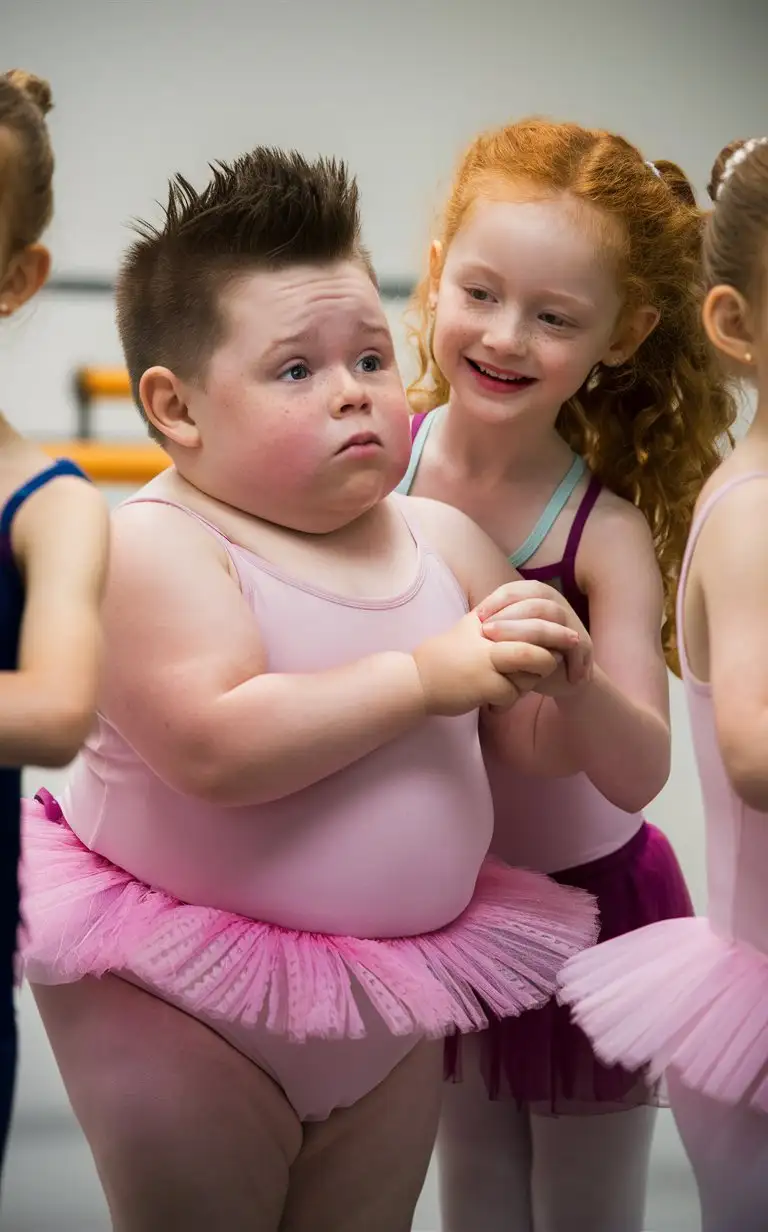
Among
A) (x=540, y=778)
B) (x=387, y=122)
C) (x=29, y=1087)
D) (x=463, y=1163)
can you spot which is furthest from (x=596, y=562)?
(x=387, y=122)

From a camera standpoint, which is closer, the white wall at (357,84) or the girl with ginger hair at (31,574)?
the girl with ginger hair at (31,574)

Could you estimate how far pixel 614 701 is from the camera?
2.43ft

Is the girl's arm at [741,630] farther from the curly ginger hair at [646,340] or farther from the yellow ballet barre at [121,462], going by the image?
the yellow ballet barre at [121,462]

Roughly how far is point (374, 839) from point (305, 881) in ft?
0.11

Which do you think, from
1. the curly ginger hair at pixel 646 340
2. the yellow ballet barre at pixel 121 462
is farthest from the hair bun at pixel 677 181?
the yellow ballet barre at pixel 121 462

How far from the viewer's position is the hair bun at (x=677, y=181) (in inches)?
34.0

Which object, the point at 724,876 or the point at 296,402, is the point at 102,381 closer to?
the point at 296,402

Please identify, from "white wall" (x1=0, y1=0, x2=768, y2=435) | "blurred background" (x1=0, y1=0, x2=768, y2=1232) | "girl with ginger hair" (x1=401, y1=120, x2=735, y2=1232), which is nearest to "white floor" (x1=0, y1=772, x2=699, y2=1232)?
"girl with ginger hair" (x1=401, y1=120, x2=735, y2=1232)

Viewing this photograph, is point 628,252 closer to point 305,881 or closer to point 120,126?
point 305,881

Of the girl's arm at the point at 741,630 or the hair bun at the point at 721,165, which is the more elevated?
the hair bun at the point at 721,165

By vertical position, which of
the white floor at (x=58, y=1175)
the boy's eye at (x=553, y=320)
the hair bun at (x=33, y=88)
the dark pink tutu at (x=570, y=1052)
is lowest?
the white floor at (x=58, y=1175)

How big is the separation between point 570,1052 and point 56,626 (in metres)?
0.42

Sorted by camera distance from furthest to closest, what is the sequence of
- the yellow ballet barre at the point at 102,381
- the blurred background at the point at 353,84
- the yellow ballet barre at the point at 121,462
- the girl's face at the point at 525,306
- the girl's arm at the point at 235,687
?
the blurred background at the point at 353,84 < the yellow ballet barre at the point at 102,381 < the yellow ballet barre at the point at 121,462 < the girl's face at the point at 525,306 < the girl's arm at the point at 235,687

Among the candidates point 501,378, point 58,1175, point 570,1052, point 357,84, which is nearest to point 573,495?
point 501,378
